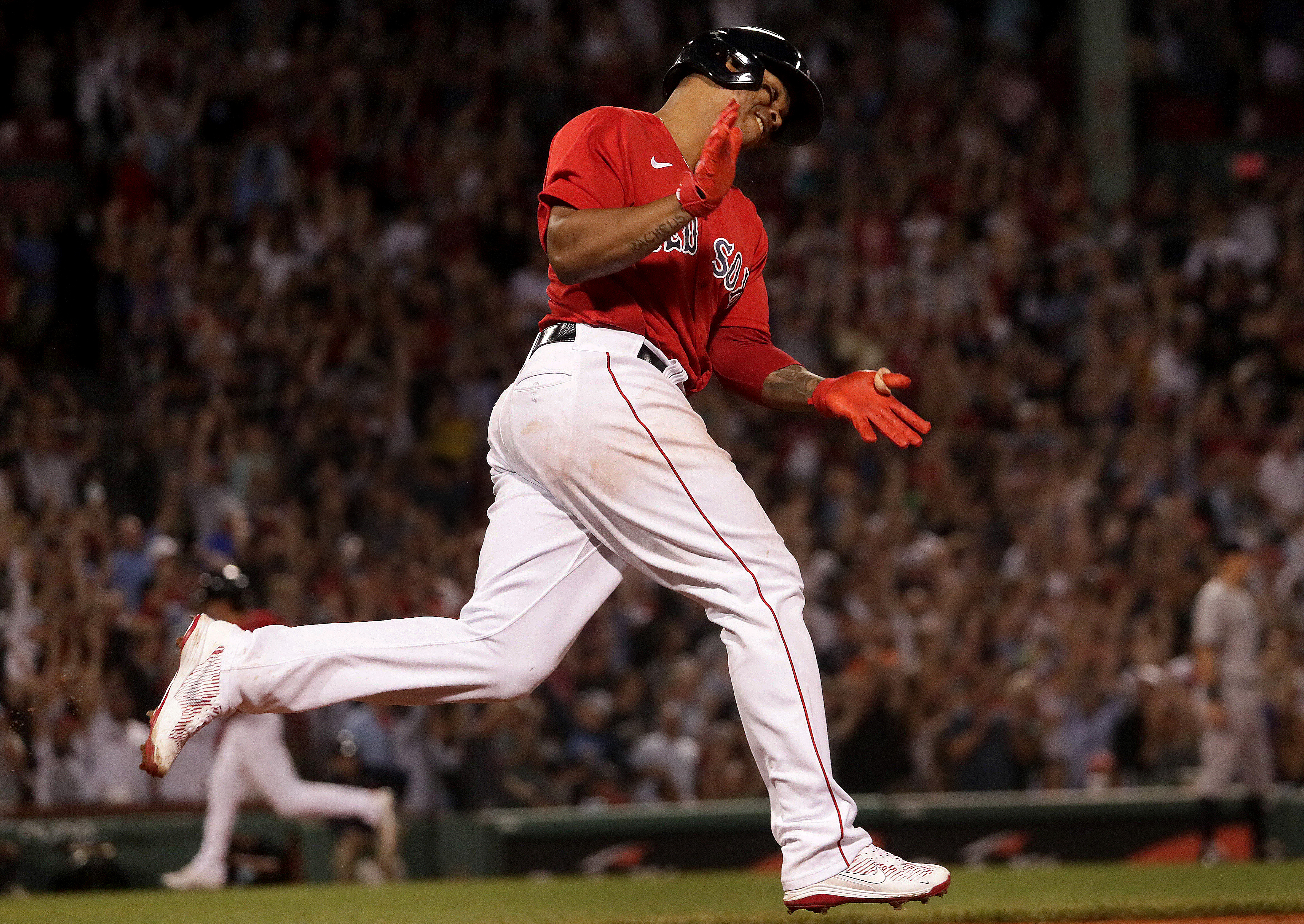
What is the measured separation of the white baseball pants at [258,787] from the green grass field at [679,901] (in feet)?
1.14

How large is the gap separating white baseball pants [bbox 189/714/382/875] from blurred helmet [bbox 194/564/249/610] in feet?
2.00

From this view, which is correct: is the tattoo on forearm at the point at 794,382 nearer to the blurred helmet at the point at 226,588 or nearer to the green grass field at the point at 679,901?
the green grass field at the point at 679,901

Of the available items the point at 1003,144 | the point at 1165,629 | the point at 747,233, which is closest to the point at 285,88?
the point at 1003,144

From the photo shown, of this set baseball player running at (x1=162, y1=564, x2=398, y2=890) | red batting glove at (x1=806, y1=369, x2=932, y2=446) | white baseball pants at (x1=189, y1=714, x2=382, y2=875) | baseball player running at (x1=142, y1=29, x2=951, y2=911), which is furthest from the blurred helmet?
red batting glove at (x1=806, y1=369, x2=932, y2=446)

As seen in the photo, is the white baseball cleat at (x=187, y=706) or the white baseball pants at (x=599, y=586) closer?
the white baseball pants at (x=599, y=586)

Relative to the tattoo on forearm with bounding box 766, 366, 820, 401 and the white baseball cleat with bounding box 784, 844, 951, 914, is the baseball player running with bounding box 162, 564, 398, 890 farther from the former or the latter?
the white baseball cleat with bounding box 784, 844, 951, 914

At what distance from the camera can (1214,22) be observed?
16.8 meters

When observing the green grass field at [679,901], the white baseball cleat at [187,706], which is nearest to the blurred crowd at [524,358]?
the green grass field at [679,901]

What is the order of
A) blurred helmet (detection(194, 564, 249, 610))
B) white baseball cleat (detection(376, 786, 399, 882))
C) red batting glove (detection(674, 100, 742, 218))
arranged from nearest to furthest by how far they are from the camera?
1. red batting glove (detection(674, 100, 742, 218))
2. blurred helmet (detection(194, 564, 249, 610))
3. white baseball cleat (detection(376, 786, 399, 882))

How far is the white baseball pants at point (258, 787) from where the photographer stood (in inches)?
338

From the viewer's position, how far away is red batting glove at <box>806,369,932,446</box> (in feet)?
12.8

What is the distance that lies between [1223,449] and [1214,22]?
6.78m

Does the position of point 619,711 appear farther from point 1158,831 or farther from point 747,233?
point 747,233

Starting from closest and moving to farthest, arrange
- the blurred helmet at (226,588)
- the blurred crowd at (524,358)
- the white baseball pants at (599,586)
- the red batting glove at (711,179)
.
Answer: the red batting glove at (711,179), the white baseball pants at (599,586), the blurred helmet at (226,588), the blurred crowd at (524,358)
